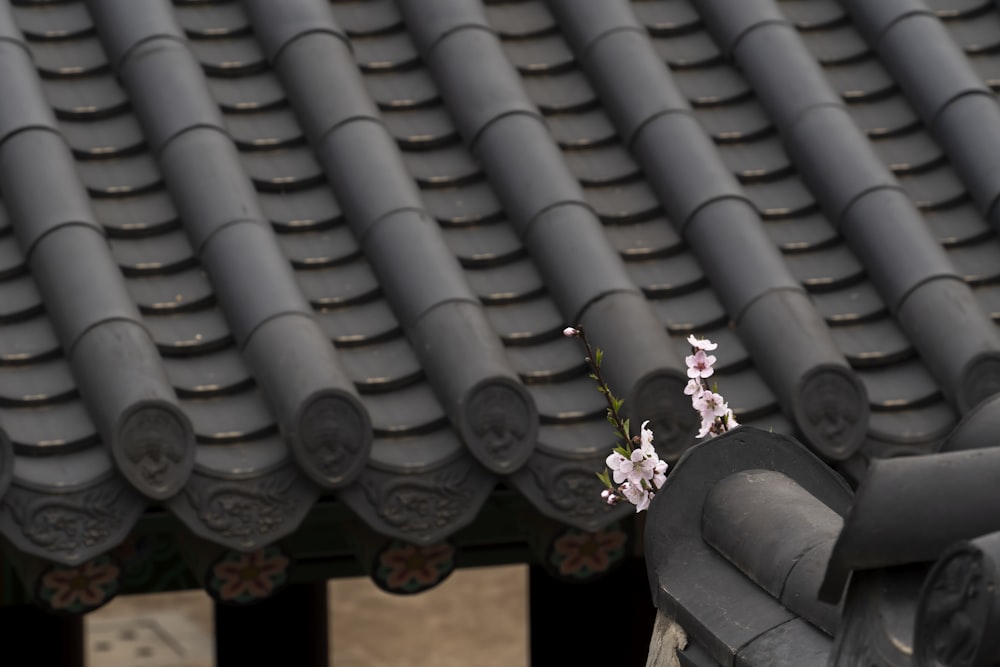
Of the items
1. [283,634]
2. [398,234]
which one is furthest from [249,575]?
[283,634]

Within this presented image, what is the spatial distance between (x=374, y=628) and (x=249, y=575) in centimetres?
823

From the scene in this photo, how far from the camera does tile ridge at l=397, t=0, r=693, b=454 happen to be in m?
3.22

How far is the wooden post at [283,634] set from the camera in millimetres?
4383

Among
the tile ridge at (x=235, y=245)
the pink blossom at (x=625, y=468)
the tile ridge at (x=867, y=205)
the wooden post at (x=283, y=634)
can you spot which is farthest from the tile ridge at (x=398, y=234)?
the wooden post at (x=283, y=634)

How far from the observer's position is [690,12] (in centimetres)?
428

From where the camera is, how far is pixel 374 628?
1134 centimetres

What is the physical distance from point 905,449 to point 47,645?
91.5 inches

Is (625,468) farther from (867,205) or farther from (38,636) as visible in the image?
(38,636)

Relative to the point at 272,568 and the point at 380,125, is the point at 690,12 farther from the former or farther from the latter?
the point at 272,568

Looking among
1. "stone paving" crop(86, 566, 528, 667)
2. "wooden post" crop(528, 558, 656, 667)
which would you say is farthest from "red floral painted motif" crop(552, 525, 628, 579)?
"stone paving" crop(86, 566, 528, 667)

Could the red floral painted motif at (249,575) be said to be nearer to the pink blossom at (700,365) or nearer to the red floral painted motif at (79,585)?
the red floral painted motif at (79,585)

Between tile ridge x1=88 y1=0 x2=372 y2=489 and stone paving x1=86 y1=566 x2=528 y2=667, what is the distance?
25.1ft

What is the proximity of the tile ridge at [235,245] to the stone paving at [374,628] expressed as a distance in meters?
7.64

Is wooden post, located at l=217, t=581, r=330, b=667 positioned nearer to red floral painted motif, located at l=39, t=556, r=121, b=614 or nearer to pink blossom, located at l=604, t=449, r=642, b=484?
red floral painted motif, located at l=39, t=556, r=121, b=614
